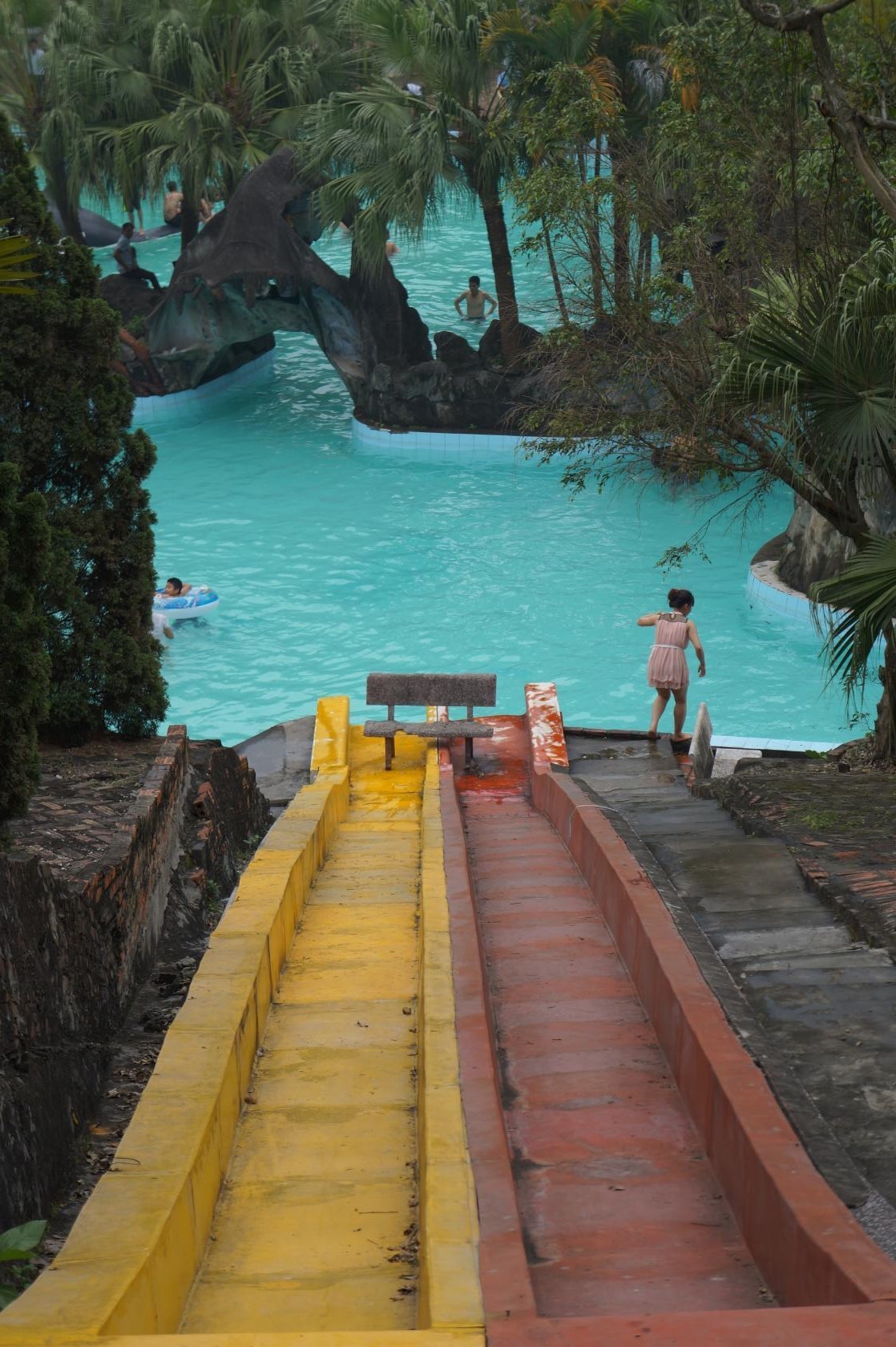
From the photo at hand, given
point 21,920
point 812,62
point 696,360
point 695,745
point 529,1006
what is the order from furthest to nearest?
point 695,745, point 696,360, point 812,62, point 529,1006, point 21,920

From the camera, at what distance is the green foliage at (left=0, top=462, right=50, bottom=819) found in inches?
244

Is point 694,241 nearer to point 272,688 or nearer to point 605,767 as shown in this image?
point 605,767

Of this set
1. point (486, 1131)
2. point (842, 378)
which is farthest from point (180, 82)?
point (486, 1131)

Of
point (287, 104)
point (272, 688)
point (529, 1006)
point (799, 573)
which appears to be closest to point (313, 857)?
point (529, 1006)

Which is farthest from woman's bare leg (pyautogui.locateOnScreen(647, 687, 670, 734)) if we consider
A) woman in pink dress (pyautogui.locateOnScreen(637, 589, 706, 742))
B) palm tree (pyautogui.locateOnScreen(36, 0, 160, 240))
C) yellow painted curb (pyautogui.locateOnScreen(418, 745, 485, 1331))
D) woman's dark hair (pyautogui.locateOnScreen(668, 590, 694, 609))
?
palm tree (pyautogui.locateOnScreen(36, 0, 160, 240))

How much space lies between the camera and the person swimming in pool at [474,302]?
119 ft

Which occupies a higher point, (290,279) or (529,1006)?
(290,279)

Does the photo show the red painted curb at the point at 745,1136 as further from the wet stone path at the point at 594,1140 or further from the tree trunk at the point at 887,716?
the tree trunk at the point at 887,716

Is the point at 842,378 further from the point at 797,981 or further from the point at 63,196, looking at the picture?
the point at 63,196

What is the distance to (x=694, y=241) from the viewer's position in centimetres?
1158

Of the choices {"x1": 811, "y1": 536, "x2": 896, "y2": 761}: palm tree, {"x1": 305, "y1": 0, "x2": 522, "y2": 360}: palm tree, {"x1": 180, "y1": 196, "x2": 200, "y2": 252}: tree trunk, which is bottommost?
{"x1": 811, "y1": 536, "x2": 896, "y2": 761}: palm tree

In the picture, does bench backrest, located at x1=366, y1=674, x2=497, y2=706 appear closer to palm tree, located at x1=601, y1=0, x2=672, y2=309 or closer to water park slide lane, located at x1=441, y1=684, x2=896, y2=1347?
water park slide lane, located at x1=441, y1=684, x2=896, y2=1347

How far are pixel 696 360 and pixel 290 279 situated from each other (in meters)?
20.7

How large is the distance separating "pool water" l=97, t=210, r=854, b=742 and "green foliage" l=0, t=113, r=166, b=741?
24.2 ft
